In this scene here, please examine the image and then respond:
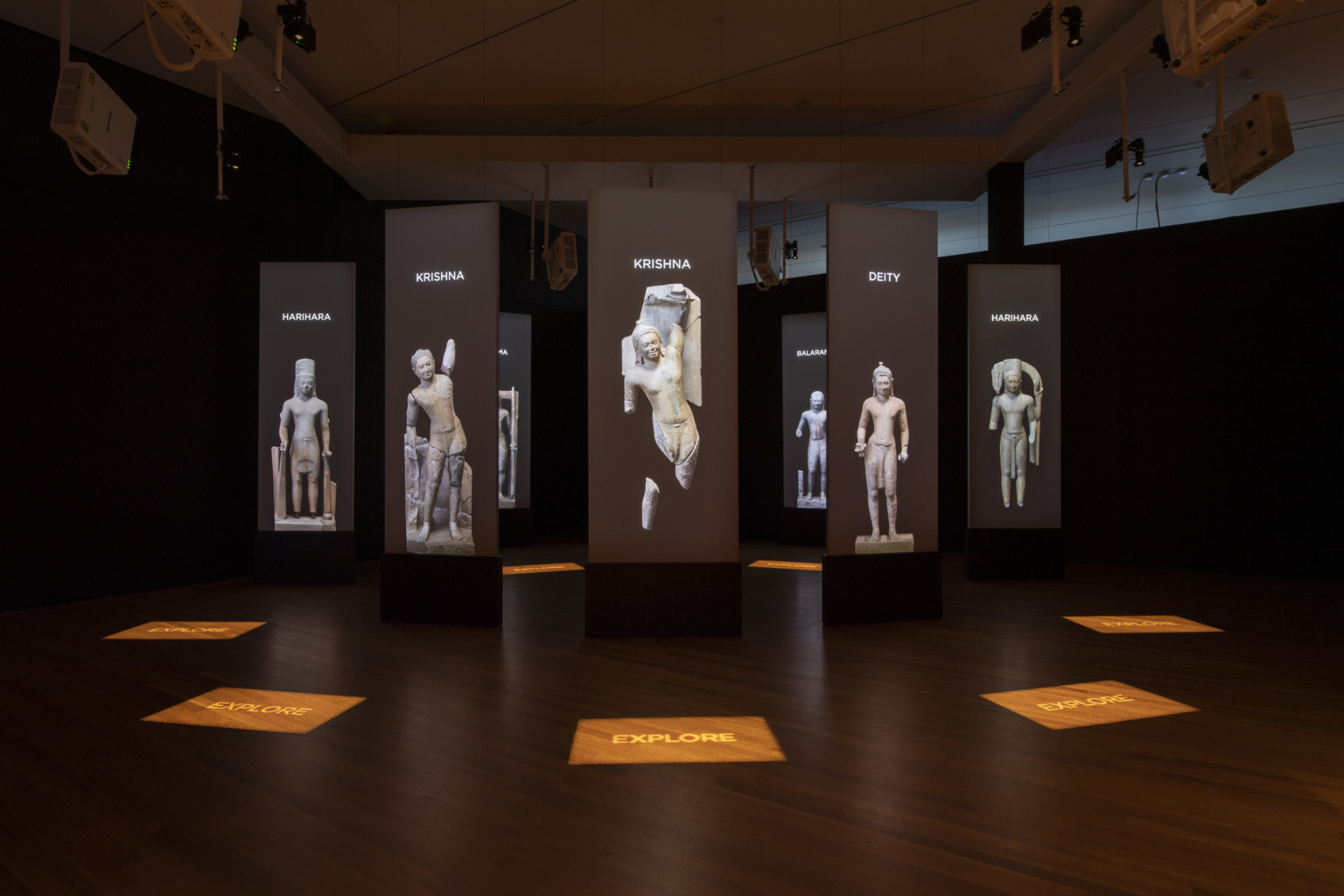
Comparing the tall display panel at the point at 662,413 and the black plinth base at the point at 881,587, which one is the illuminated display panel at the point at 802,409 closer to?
the black plinth base at the point at 881,587

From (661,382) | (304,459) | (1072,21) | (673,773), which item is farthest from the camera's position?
(304,459)

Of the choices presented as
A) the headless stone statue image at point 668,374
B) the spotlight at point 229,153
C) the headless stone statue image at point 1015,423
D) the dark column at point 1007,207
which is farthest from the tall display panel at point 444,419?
the dark column at point 1007,207

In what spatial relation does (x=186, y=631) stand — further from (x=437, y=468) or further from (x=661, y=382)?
(x=661, y=382)

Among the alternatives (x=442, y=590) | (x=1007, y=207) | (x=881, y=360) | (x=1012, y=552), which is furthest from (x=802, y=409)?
(x=442, y=590)

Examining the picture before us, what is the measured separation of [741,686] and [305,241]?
731cm

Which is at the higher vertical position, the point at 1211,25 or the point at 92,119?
the point at 1211,25

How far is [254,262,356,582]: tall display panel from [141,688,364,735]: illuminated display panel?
344 cm

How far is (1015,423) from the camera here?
7.57 meters

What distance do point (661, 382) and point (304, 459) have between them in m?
4.16

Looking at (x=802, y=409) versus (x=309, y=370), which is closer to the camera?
(x=309, y=370)

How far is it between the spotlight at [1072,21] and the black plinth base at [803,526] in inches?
267

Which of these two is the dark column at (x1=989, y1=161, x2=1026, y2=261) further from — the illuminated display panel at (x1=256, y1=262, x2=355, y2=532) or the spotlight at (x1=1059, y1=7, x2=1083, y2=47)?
the illuminated display panel at (x1=256, y1=262, x2=355, y2=532)

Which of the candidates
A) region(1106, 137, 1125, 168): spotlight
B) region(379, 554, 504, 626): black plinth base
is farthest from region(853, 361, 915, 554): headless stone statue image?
region(1106, 137, 1125, 168): spotlight

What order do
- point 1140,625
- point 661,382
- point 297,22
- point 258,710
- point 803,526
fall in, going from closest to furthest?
1. point 258,710
2. point 297,22
3. point 661,382
4. point 1140,625
5. point 803,526
